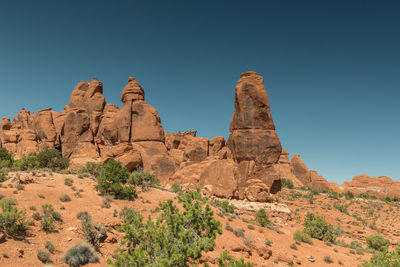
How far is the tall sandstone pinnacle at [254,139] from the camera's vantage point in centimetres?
2700

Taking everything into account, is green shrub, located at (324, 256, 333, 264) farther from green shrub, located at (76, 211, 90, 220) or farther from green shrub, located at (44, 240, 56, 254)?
green shrub, located at (44, 240, 56, 254)

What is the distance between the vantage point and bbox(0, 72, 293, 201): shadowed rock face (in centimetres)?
2723

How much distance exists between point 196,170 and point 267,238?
47.0 ft

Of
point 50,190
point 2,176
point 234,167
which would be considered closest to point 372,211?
point 234,167

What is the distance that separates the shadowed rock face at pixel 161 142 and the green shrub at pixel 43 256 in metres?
18.7

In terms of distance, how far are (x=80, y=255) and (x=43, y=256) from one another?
1278mm

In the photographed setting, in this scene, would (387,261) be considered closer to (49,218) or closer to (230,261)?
(230,261)

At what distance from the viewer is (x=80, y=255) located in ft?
31.0

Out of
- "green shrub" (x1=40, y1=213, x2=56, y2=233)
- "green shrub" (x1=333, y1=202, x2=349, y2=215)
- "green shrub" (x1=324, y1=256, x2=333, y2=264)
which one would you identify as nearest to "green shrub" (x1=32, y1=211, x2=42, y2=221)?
"green shrub" (x1=40, y1=213, x2=56, y2=233)

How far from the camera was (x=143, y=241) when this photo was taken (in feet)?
21.8

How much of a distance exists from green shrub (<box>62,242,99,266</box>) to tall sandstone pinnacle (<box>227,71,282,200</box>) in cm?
1904

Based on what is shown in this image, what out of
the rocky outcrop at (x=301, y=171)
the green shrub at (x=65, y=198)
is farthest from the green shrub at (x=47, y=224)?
the rocky outcrop at (x=301, y=171)

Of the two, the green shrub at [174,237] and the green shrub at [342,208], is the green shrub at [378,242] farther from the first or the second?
the green shrub at [174,237]

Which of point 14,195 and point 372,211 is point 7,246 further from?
point 372,211
